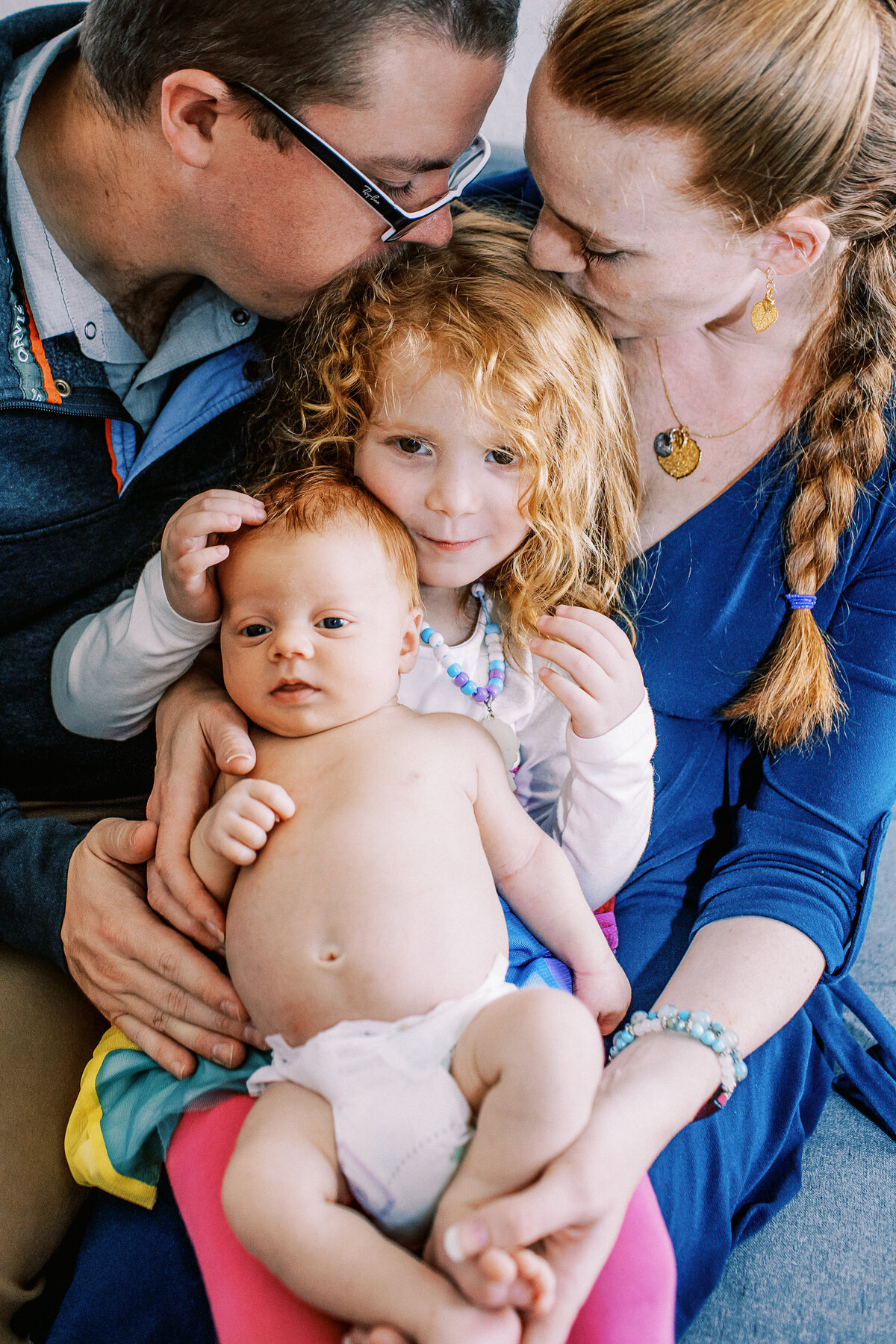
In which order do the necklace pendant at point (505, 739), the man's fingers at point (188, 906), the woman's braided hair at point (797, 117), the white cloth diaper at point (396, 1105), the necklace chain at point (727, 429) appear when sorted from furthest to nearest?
1. the necklace chain at point (727, 429)
2. the necklace pendant at point (505, 739)
3. the man's fingers at point (188, 906)
4. the woman's braided hair at point (797, 117)
5. the white cloth diaper at point (396, 1105)

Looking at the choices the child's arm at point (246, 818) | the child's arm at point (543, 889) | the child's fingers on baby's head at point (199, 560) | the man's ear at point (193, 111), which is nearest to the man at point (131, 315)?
the man's ear at point (193, 111)

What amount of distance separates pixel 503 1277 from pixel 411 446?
874mm

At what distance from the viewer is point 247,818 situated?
3.38ft

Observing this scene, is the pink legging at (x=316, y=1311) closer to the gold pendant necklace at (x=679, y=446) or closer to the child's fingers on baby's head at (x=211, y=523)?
the child's fingers on baby's head at (x=211, y=523)

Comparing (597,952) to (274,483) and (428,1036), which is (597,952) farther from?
(274,483)

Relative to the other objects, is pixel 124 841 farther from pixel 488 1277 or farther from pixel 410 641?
pixel 488 1277

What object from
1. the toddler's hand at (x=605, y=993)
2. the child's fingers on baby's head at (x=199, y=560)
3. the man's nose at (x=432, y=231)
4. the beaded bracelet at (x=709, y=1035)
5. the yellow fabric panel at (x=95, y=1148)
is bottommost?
the yellow fabric panel at (x=95, y=1148)

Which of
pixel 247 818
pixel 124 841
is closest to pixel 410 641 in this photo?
pixel 247 818

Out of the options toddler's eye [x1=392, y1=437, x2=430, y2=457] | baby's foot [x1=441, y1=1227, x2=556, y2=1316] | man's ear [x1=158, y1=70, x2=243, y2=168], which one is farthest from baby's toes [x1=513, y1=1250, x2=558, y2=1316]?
man's ear [x1=158, y1=70, x2=243, y2=168]

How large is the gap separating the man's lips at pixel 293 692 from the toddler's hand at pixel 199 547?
17 cm

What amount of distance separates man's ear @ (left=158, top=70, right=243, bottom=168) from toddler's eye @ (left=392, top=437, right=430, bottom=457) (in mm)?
434

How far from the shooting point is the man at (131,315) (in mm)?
1128

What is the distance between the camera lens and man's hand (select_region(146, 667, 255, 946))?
111cm

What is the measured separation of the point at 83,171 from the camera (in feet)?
4.35
